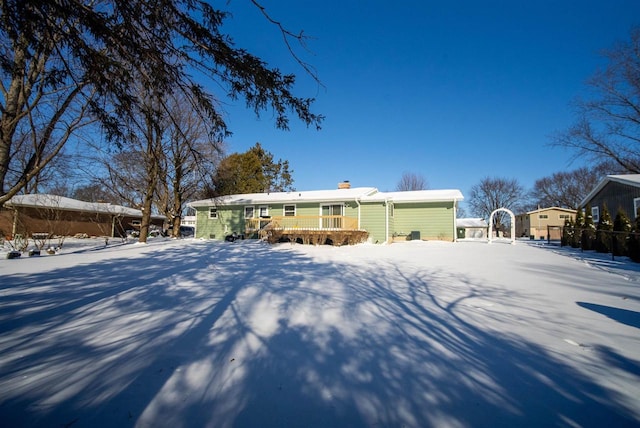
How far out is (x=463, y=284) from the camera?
220 inches

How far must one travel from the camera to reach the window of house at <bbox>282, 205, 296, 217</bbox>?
18156mm

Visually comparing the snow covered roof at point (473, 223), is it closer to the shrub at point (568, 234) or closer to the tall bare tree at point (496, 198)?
the tall bare tree at point (496, 198)

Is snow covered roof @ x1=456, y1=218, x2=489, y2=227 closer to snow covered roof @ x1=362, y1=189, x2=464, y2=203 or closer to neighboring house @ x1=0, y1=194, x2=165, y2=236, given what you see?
snow covered roof @ x1=362, y1=189, x2=464, y2=203

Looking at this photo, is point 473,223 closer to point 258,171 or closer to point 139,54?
point 258,171

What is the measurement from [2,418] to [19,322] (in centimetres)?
224

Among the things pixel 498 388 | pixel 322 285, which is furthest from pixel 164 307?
pixel 498 388

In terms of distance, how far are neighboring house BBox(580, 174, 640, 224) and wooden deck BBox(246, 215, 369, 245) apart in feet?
36.3

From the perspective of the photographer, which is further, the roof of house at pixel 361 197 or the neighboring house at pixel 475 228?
the neighboring house at pixel 475 228

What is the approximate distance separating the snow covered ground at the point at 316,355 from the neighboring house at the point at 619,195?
10.9 m

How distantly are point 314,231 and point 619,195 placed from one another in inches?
583

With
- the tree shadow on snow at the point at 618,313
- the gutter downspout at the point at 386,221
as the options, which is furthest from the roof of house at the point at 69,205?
the tree shadow on snow at the point at 618,313

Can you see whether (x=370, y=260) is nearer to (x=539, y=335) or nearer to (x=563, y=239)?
(x=539, y=335)

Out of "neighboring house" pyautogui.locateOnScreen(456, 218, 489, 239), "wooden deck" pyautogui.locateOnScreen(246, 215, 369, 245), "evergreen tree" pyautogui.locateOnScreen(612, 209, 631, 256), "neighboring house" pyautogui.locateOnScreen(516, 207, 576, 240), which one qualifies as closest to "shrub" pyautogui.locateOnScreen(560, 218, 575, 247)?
"evergreen tree" pyautogui.locateOnScreen(612, 209, 631, 256)

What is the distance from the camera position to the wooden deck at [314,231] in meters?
14.1
